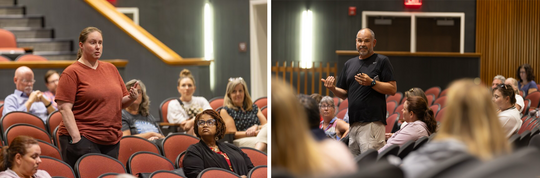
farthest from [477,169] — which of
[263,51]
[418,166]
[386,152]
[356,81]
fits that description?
[263,51]

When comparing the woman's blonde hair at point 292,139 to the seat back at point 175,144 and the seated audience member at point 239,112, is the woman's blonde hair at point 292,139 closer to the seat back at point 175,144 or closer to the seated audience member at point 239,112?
the seat back at point 175,144

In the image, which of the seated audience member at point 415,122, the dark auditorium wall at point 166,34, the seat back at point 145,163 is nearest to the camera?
the seated audience member at point 415,122

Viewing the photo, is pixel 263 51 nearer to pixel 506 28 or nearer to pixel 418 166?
pixel 506 28

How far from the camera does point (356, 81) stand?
90.9 inches

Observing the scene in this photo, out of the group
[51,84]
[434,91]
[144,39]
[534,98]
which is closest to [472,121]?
[51,84]

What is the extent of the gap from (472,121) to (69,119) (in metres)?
1.88

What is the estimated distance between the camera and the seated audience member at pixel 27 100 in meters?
4.07

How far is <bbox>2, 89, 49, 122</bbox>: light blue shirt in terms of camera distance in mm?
4059

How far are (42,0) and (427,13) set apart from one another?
568 centimetres

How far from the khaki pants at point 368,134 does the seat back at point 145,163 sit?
1039mm

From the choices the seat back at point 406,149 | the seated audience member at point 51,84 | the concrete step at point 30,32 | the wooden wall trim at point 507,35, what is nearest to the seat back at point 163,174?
the seat back at point 406,149

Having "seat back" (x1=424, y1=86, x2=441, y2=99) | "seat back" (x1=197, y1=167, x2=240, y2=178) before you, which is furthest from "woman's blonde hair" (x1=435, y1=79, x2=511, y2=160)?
"seat back" (x1=424, y1=86, x2=441, y2=99)

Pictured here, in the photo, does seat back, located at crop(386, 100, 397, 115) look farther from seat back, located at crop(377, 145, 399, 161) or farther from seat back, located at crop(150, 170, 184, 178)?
seat back, located at crop(377, 145, 399, 161)

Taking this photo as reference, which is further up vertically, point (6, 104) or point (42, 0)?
point (42, 0)
